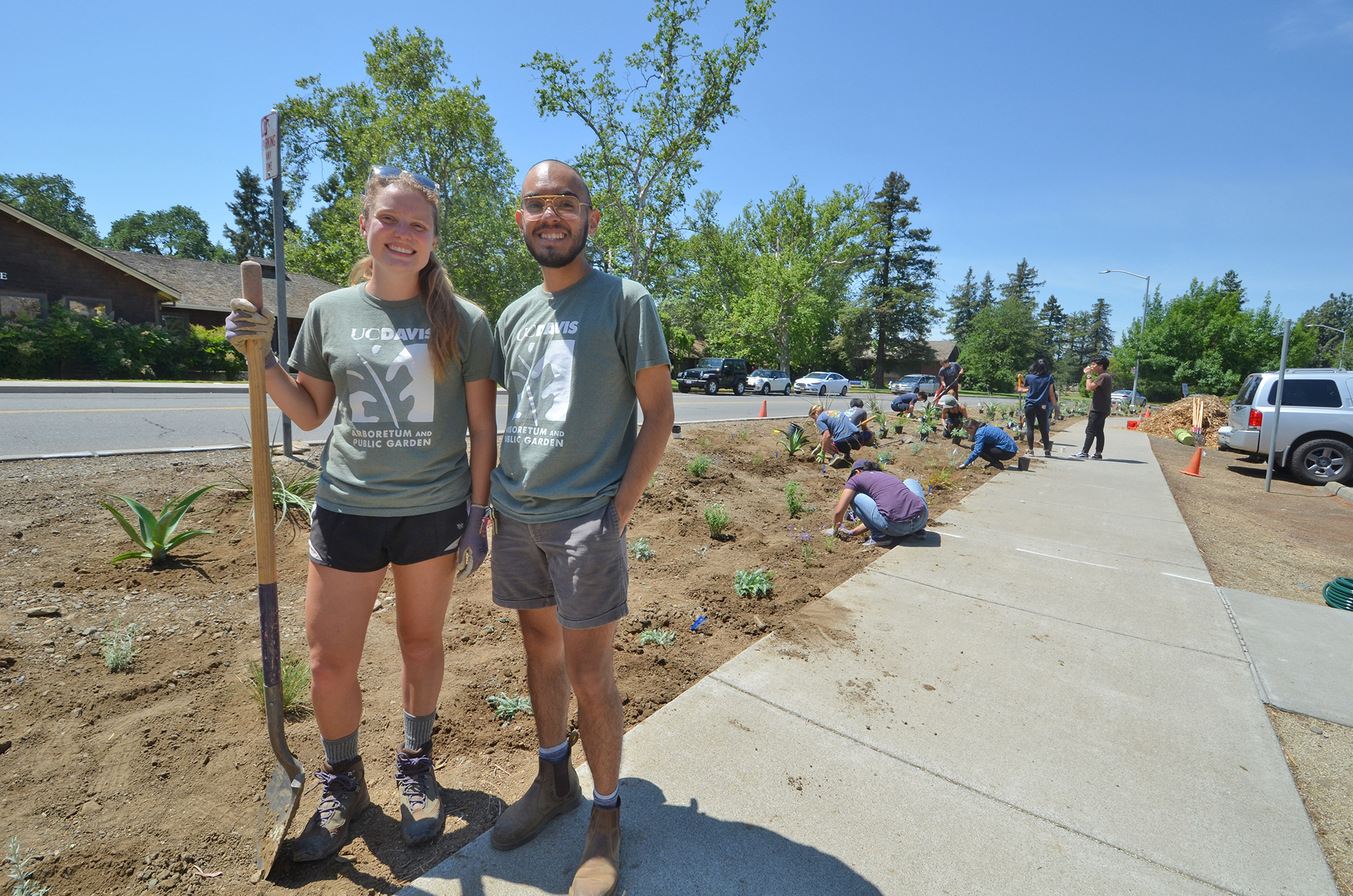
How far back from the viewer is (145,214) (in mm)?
70000

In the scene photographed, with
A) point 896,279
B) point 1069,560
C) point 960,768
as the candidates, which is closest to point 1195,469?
point 1069,560

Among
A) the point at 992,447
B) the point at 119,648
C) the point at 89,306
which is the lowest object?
the point at 119,648

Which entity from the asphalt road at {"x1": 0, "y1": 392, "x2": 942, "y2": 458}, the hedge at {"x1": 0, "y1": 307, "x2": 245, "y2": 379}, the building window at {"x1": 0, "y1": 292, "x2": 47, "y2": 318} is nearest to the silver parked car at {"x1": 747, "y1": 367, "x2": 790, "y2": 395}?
Result: the asphalt road at {"x1": 0, "y1": 392, "x2": 942, "y2": 458}

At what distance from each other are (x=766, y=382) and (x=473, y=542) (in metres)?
32.6

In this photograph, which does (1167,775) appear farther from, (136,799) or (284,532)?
(284,532)

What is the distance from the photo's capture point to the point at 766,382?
111 feet

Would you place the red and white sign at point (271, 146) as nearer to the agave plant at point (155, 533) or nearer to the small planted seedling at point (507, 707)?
the agave plant at point (155, 533)

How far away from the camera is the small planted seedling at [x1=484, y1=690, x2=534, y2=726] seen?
2.72m

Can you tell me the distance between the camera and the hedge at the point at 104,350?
17.6m

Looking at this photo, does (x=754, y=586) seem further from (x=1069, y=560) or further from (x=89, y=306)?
(x=89, y=306)

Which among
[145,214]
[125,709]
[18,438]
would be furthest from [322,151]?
[145,214]

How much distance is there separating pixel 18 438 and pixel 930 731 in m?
9.41

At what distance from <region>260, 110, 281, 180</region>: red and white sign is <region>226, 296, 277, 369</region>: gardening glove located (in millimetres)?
3397

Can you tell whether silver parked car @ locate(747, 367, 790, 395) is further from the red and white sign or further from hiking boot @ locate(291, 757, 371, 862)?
hiking boot @ locate(291, 757, 371, 862)
